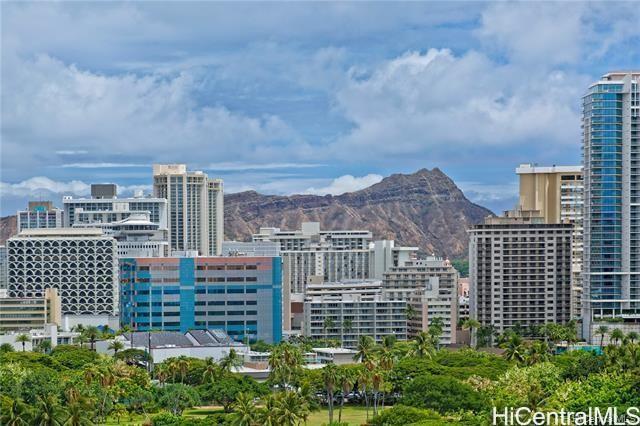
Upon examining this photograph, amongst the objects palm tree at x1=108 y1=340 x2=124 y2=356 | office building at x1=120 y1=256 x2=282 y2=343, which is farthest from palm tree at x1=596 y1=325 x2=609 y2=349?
palm tree at x1=108 y1=340 x2=124 y2=356

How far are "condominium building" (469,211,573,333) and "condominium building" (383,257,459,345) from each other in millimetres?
3376

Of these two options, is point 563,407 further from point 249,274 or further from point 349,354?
point 249,274

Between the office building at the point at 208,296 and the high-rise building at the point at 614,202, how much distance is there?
26.9 metres

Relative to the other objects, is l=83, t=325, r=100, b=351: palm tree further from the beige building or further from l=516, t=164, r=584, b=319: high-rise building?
l=516, t=164, r=584, b=319: high-rise building

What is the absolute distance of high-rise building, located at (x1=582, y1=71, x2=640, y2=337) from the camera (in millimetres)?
121125

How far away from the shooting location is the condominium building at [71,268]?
133 m

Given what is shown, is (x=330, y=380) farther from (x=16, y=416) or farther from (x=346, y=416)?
A: (x=16, y=416)

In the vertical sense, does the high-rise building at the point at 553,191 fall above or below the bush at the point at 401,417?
above

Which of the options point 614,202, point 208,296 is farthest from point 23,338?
point 614,202

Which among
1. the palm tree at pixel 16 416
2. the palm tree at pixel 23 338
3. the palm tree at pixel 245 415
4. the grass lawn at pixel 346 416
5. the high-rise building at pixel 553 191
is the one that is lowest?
the grass lawn at pixel 346 416

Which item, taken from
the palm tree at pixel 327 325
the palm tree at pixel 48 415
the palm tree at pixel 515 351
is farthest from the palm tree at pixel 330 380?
the palm tree at pixel 327 325

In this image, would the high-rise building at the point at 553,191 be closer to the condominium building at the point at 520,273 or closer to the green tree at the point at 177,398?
the condominium building at the point at 520,273

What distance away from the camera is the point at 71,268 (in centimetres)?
13350

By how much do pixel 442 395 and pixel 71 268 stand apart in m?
70.2
